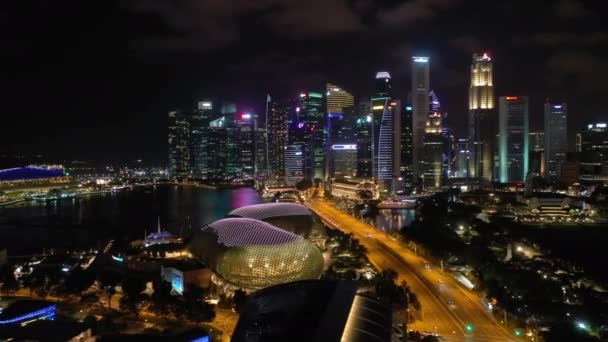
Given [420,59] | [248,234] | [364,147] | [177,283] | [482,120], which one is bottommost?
[177,283]

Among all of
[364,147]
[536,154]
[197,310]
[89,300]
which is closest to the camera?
[197,310]

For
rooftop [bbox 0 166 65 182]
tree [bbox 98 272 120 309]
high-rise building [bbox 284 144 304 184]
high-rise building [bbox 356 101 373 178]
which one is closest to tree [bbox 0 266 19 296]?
tree [bbox 98 272 120 309]

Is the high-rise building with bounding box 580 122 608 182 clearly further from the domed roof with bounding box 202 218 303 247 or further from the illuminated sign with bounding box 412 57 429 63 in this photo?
the domed roof with bounding box 202 218 303 247

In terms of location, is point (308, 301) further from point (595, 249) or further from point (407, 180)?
point (407, 180)

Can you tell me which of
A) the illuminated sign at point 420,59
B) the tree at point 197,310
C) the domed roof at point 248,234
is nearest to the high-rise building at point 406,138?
the illuminated sign at point 420,59

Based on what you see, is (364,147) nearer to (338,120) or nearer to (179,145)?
(338,120)

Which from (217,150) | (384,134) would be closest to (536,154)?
(384,134)
